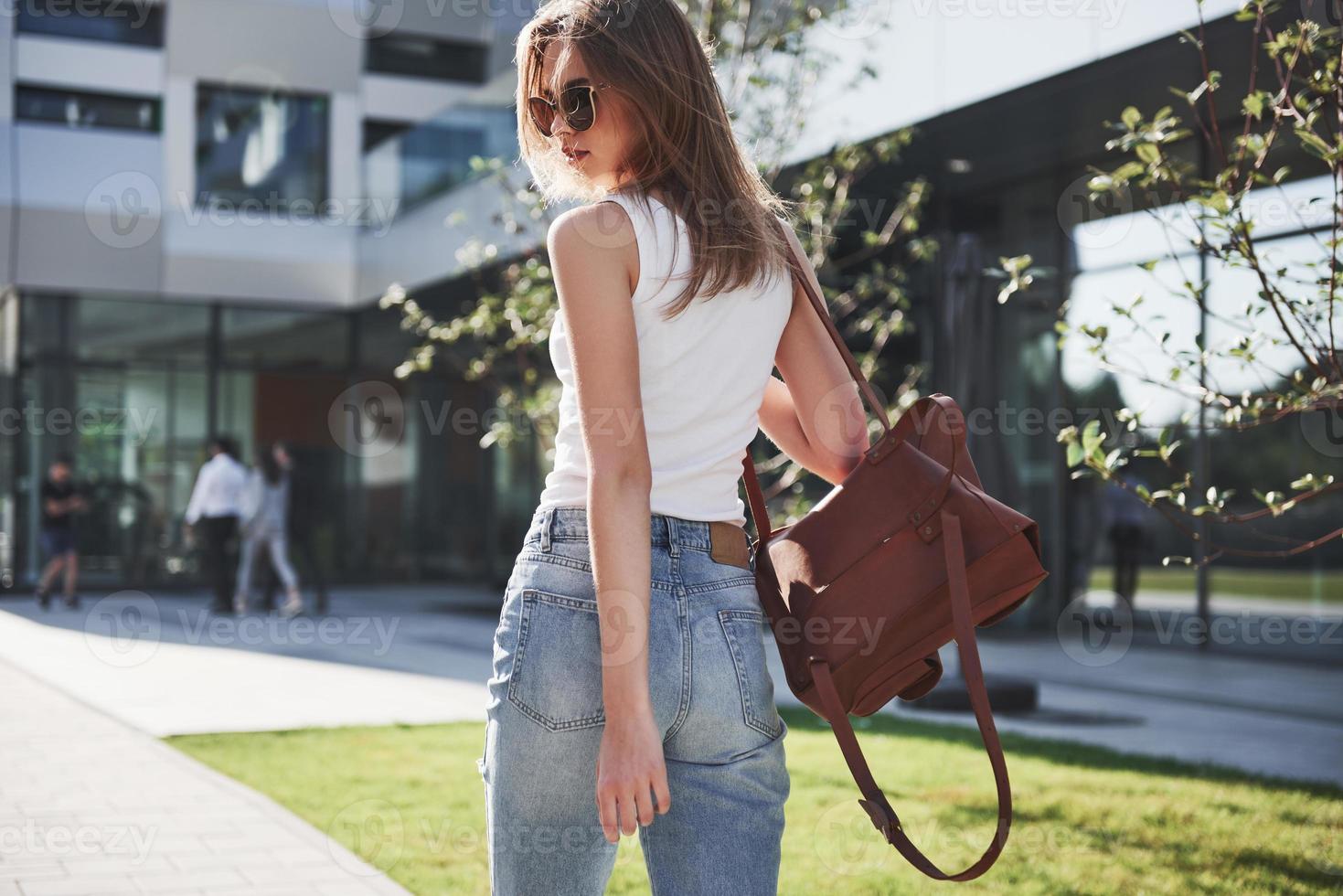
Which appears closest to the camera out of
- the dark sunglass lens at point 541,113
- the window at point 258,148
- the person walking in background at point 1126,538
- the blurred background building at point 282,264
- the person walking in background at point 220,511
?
the dark sunglass lens at point 541,113

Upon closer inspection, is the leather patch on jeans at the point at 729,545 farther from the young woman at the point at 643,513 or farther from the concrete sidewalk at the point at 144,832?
the concrete sidewalk at the point at 144,832

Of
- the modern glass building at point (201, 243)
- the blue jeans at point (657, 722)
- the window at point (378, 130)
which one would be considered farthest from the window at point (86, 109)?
the blue jeans at point (657, 722)

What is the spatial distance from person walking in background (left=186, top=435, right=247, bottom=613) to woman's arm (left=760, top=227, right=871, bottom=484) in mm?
13837

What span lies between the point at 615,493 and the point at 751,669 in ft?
1.00

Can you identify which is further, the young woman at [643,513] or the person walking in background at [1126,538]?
the person walking in background at [1126,538]

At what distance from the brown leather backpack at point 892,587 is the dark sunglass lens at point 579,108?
1.46 ft

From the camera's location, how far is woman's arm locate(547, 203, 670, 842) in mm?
1646

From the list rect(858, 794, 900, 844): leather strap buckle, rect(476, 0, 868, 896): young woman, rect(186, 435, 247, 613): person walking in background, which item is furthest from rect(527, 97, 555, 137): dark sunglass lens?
rect(186, 435, 247, 613): person walking in background

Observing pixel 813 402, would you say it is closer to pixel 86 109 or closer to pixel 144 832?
pixel 144 832

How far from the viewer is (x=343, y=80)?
1892cm

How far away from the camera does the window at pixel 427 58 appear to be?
19.4 m

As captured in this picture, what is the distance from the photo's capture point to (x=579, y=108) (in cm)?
183

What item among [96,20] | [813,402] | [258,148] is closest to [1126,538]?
[813,402]

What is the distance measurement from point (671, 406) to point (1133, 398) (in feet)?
36.2
